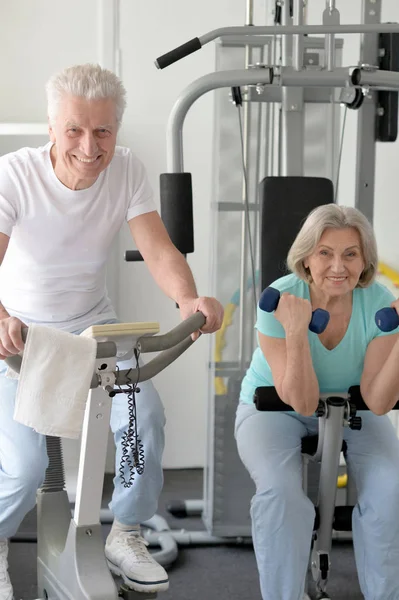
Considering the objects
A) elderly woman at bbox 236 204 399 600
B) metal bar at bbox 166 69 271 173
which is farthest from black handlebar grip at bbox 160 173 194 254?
elderly woman at bbox 236 204 399 600

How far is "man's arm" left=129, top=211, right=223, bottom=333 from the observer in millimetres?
2182

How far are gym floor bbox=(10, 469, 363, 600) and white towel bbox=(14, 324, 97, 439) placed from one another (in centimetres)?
103

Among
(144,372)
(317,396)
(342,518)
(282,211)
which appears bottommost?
(342,518)

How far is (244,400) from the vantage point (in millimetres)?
2422

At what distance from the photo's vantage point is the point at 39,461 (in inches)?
84.3

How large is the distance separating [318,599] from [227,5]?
2.45m

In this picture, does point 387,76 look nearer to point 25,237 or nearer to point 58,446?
point 25,237

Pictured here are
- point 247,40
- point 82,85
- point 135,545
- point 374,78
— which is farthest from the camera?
point 247,40

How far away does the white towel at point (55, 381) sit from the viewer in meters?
1.75

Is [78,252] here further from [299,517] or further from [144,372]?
[299,517]

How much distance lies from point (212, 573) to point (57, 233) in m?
1.27

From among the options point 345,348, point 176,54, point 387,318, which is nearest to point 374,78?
point 176,54

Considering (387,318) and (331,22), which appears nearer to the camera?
(387,318)

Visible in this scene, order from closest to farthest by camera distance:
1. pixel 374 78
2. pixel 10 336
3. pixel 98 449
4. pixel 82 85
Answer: pixel 10 336 → pixel 98 449 → pixel 82 85 → pixel 374 78
